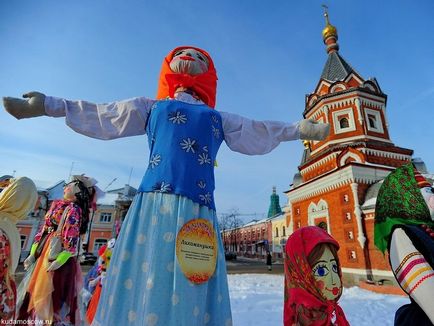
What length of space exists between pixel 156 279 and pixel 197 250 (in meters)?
0.28

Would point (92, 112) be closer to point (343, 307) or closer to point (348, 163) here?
point (343, 307)

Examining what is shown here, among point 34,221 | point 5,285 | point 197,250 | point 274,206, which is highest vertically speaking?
point 274,206

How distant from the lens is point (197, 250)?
4.86ft

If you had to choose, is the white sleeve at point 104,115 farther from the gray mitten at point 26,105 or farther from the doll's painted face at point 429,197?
the doll's painted face at point 429,197

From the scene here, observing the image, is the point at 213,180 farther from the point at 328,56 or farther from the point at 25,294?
the point at 328,56

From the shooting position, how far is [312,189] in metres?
15.0

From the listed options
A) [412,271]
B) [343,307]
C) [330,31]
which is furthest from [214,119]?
[330,31]

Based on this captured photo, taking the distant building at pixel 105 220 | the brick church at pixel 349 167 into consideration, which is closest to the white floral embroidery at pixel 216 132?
the brick church at pixel 349 167

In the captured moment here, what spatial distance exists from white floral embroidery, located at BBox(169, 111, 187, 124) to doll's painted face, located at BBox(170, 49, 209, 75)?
20.5 inches

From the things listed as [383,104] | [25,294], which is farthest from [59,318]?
[383,104]

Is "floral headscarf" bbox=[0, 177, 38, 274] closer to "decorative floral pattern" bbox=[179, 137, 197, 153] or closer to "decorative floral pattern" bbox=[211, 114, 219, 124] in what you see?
"decorative floral pattern" bbox=[179, 137, 197, 153]

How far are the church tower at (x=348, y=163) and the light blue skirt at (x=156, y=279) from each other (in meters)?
12.4

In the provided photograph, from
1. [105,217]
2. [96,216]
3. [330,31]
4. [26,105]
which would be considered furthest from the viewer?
[105,217]

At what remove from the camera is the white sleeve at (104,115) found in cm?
177
